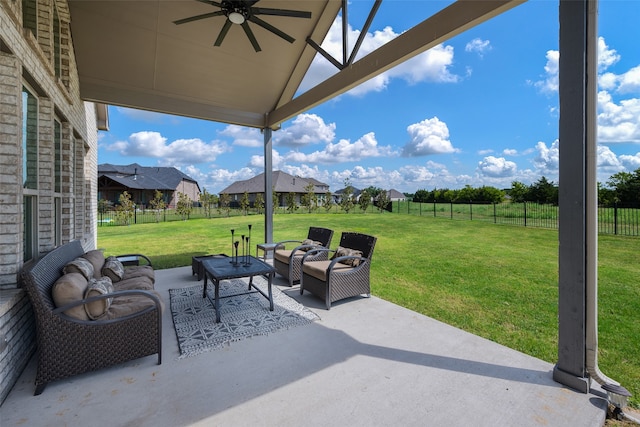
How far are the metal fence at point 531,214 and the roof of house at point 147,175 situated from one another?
2709cm

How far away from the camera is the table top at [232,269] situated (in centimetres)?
355

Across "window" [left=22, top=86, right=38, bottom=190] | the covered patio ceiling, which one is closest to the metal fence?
the covered patio ceiling

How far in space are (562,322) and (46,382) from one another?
13.1 ft

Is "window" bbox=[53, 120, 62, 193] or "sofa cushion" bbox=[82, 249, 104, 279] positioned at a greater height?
"window" bbox=[53, 120, 62, 193]

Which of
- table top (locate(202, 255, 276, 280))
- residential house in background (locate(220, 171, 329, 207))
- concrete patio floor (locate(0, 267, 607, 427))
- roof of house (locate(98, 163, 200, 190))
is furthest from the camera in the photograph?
residential house in background (locate(220, 171, 329, 207))

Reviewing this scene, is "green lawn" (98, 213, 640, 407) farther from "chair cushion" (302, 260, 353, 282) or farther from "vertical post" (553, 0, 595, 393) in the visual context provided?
"chair cushion" (302, 260, 353, 282)

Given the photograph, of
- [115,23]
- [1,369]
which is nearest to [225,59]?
[115,23]

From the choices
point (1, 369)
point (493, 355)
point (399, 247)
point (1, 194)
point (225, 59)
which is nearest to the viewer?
point (1, 369)

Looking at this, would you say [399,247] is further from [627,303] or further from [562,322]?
[562,322]

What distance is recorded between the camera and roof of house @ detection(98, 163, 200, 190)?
103ft

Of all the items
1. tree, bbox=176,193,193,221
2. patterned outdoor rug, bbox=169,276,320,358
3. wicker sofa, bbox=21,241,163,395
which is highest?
tree, bbox=176,193,193,221

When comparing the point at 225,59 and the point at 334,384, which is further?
the point at 225,59

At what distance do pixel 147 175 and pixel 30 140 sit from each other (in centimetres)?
3651

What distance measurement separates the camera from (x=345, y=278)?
3.98 meters
